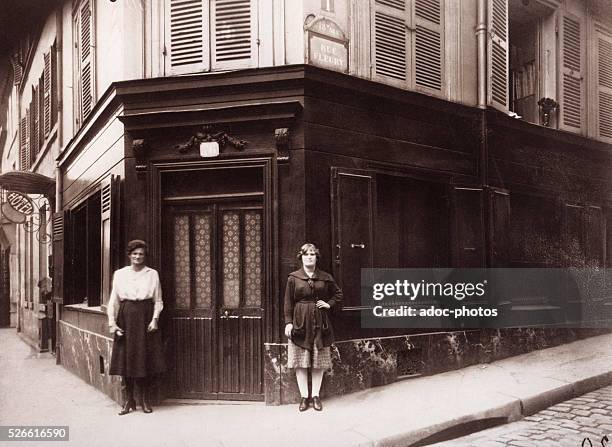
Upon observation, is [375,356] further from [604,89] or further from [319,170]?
[604,89]

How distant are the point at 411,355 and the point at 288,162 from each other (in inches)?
112

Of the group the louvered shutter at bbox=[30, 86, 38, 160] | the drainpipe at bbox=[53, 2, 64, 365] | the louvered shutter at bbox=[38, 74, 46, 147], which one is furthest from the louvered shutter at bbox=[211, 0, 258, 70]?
the louvered shutter at bbox=[30, 86, 38, 160]

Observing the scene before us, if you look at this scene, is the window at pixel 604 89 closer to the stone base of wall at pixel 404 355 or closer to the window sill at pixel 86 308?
the stone base of wall at pixel 404 355

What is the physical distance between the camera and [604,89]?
854 centimetres

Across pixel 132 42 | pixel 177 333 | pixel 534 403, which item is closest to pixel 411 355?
pixel 534 403

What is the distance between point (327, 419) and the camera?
5.47m

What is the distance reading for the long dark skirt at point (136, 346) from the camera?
600cm

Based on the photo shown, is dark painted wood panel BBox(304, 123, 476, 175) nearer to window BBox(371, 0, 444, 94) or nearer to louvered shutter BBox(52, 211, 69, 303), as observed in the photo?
window BBox(371, 0, 444, 94)

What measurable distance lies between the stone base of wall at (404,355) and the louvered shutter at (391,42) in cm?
325

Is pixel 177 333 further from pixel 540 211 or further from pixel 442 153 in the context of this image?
pixel 540 211

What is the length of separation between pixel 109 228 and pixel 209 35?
8.60ft

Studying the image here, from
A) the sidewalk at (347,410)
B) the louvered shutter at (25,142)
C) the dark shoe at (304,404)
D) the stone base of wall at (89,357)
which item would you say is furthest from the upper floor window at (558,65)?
the louvered shutter at (25,142)

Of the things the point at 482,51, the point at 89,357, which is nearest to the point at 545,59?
the point at 482,51

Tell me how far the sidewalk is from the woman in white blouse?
0.40 m
